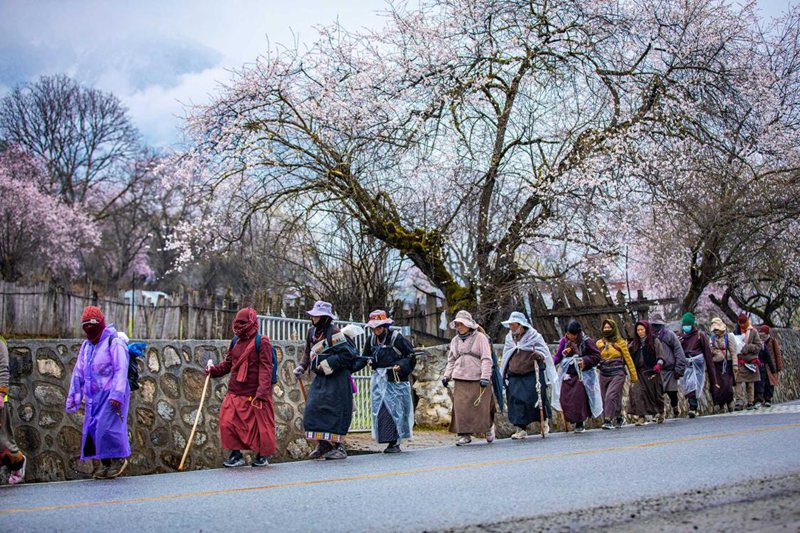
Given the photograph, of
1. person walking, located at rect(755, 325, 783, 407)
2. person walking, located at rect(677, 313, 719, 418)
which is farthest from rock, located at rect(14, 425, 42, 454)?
person walking, located at rect(755, 325, 783, 407)

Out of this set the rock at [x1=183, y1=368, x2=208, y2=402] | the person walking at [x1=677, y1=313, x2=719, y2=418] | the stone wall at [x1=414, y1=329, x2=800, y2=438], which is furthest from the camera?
the person walking at [x1=677, y1=313, x2=719, y2=418]

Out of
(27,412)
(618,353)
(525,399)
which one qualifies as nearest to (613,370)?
(618,353)

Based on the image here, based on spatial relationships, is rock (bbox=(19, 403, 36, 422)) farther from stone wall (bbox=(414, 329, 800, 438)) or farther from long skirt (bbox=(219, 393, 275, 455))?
stone wall (bbox=(414, 329, 800, 438))

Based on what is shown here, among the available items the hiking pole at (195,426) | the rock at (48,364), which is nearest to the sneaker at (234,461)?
the hiking pole at (195,426)

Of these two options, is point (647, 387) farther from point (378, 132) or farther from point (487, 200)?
point (378, 132)

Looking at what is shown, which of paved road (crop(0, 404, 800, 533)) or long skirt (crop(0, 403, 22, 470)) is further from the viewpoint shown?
long skirt (crop(0, 403, 22, 470))

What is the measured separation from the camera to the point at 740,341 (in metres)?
21.5

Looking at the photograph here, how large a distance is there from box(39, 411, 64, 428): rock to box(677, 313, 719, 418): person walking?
12195 millimetres

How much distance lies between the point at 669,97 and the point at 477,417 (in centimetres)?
967

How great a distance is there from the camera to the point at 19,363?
10586 mm

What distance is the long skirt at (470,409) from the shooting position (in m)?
13.8

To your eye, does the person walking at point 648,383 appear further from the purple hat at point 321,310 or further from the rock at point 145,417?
the rock at point 145,417

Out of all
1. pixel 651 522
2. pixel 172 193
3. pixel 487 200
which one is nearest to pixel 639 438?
pixel 651 522

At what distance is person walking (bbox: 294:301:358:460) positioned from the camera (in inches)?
455
